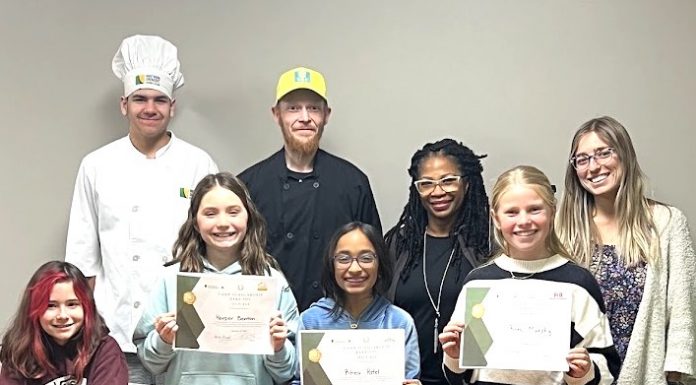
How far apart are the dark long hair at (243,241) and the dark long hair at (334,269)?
0.18m

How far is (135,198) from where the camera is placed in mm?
2965

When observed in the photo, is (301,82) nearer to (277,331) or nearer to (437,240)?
(437,240)

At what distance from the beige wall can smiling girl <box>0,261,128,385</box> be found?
3.36 feet

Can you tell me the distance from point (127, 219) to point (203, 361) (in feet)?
2.60

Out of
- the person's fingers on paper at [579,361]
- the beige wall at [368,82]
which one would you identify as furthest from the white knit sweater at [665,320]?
the beige wall at [368,82]

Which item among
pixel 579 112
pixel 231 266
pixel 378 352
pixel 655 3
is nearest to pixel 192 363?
pixel 231 266

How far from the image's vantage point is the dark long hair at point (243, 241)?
2.46 metres

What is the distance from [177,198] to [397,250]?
853 mm

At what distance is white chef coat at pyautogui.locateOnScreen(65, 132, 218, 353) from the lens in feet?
9.57

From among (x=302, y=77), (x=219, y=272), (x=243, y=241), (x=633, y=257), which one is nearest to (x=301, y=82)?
(x=302, y=77)

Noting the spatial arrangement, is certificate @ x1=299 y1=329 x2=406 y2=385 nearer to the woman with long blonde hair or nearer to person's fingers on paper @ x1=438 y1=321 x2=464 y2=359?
person's fingers on paper @ x1=438 y1=321 x2=464 y2=359

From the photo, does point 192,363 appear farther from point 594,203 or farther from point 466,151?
point 594,203

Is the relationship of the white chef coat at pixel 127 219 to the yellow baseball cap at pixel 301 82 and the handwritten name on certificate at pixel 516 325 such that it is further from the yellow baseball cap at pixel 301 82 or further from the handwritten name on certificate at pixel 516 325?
the handwritten name on certificate at pixel 516 325

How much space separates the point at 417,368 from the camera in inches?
96.3
